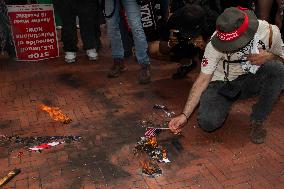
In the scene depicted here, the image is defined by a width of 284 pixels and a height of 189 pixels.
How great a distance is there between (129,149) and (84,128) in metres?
0.73

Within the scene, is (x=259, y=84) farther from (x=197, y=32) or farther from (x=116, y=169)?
(x=116, y=169)

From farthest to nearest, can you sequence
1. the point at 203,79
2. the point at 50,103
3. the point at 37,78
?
A: 1. the point at 37,78
2. the point at 50,103
3. the point at 203,79

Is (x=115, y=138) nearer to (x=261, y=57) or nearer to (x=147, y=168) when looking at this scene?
A: (x=147, y=168)

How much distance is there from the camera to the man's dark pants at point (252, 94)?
3.74 meters

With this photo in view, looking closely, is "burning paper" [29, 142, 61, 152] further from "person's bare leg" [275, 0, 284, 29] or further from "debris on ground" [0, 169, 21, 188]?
"person's bare leg" [275, 0, 284, 29]

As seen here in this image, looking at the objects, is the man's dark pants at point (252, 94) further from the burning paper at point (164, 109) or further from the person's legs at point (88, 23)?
the person's legs at point (88, 23)

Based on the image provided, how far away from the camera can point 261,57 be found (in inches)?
145

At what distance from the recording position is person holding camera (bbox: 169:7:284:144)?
3.29m

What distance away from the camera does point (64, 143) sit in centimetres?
390

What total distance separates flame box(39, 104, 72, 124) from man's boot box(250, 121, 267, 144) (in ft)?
7.23

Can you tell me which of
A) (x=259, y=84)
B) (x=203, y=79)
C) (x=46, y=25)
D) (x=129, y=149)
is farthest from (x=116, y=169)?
(x=46, y=25)

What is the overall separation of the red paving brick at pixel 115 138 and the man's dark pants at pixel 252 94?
0.26 meters

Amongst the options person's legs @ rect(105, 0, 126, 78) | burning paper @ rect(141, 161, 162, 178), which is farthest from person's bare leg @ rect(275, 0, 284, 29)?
burning paper @ rect(141, 161, 162, 178)

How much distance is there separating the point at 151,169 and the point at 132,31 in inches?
99.6
